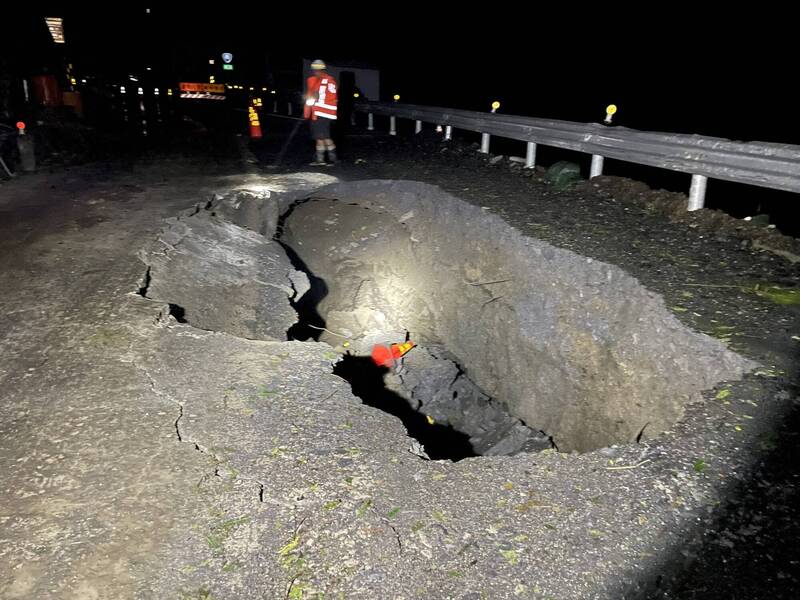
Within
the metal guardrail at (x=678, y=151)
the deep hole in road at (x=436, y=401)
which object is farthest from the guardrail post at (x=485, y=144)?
the deep hole in road at (x=436, y=401)

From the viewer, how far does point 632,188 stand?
7.19 meters

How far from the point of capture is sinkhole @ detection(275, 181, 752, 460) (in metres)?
4.41

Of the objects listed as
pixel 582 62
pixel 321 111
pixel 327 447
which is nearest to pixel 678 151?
pixel 327 447

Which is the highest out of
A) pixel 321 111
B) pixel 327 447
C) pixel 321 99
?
pixel 321 99

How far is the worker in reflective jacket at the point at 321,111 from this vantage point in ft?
37.0

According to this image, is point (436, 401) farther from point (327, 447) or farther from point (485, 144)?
point (485, 144)

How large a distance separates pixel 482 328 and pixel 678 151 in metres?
2.92

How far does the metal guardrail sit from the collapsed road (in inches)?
72.2

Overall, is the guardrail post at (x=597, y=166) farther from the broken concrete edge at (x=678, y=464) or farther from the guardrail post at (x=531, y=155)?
the broken concrete edge at (x=678, y=464)

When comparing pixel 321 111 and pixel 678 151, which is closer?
pixel 678 151

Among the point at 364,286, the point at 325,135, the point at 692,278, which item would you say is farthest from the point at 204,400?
the point at 325,135

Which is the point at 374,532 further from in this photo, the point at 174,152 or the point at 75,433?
the point at 174,152

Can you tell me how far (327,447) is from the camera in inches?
112

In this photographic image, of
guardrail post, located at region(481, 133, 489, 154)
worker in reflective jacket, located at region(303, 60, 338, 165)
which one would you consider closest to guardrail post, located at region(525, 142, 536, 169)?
guardrail post, located at region(481, 133, 489, 154)
